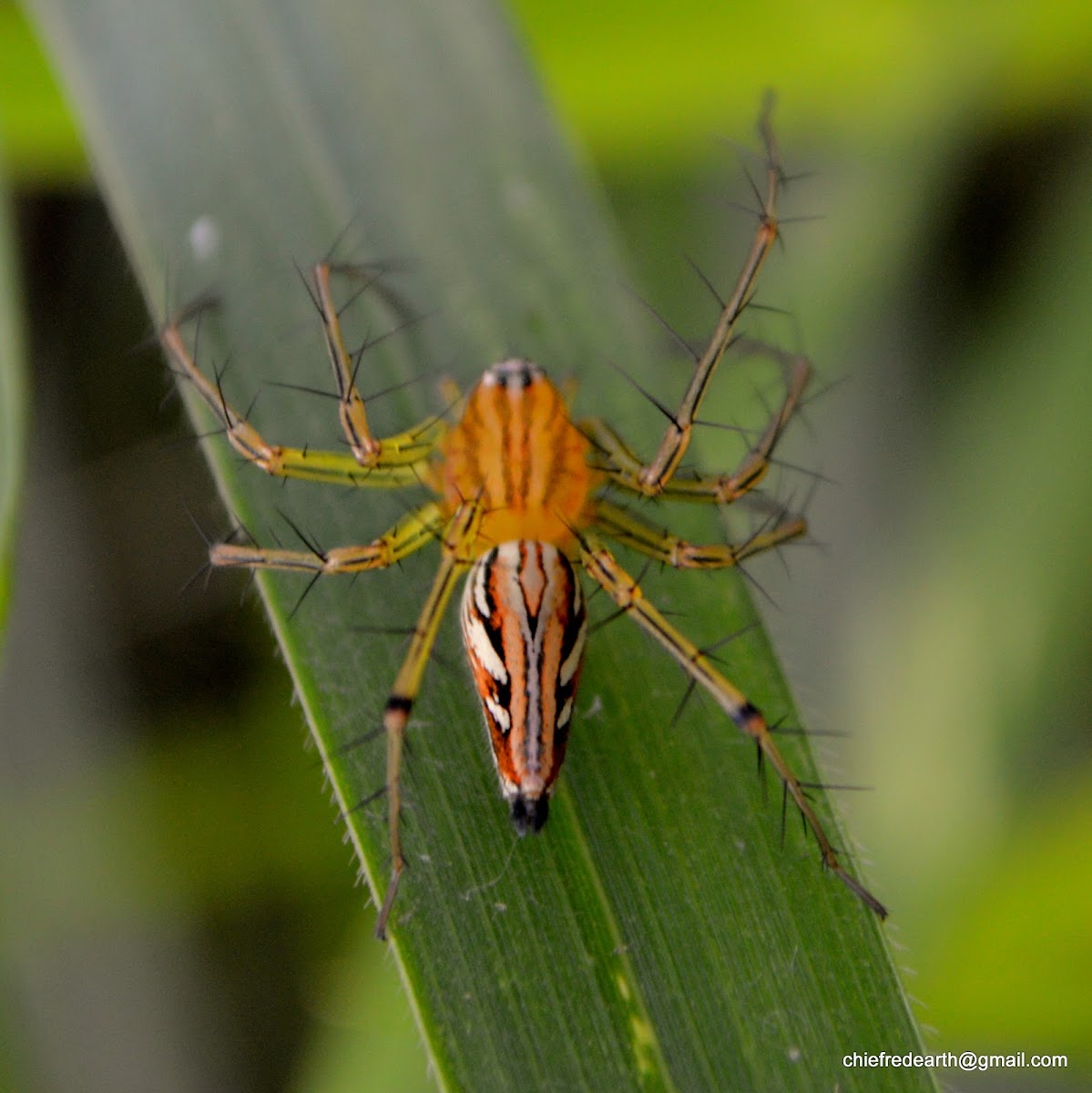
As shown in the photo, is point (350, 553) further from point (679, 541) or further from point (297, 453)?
point (679, 541)

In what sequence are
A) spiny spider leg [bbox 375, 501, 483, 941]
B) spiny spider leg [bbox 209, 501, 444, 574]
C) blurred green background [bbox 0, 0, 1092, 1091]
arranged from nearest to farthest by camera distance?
spiny spider leg [bbox 375, 501, 483, 941]
spiny spider leg [bbox 209, 501, 444, 574]
blurred green background [bbox 0, 0, 1092, 1091]

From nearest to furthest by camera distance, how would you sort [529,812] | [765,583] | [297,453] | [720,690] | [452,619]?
[529,812], [720,690], [297,453], [452,619], [765,583]

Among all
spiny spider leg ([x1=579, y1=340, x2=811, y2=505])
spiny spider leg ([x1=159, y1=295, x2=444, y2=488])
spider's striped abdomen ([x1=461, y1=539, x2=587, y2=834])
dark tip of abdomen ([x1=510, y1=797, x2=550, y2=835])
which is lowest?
dark tip of abdomen ([x1=510, y1=797, x2=550, y2=835])

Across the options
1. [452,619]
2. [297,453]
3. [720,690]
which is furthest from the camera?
[452,619]

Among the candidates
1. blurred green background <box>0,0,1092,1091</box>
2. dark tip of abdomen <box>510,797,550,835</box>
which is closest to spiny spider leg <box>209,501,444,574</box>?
dark tip of abdomen <box>510,797,550,835</box>

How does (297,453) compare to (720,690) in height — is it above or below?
above

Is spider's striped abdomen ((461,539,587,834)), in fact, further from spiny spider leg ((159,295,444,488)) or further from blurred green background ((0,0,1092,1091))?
blurred green background ((0,0,1092,1091))

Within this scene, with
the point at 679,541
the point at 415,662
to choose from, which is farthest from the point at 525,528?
the point at 415,662
